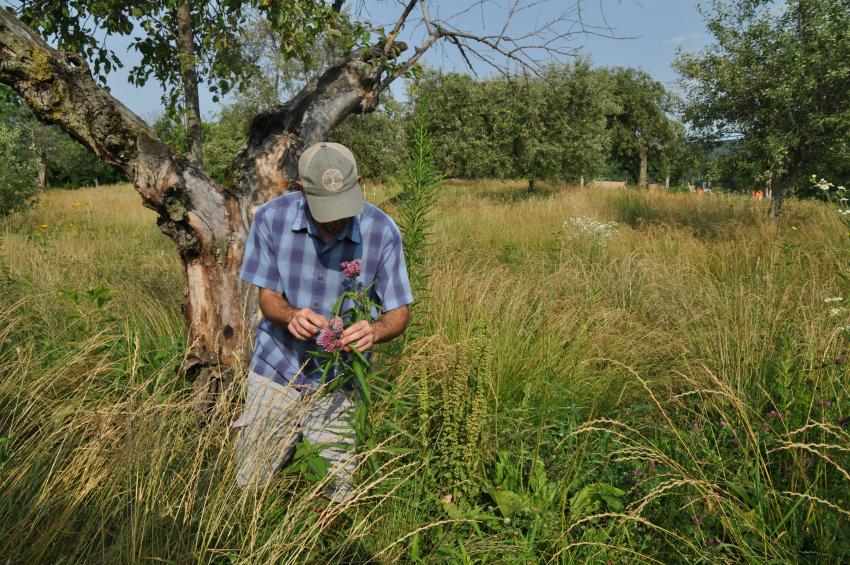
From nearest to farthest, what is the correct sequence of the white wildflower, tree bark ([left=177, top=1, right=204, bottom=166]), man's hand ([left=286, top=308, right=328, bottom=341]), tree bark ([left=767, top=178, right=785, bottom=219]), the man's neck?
1. man's hand ([left=286, top=308, right=328, bottom=341])
2. the man's neck
3. tree bark ([left=177, top=1, right=204, bottom=166])
4. the white wildflower
5. tree bark ([left=767, top=178, right=785, bottom=219])

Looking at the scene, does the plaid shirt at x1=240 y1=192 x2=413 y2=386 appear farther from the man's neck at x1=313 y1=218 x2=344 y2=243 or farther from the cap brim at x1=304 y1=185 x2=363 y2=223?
the cap brim at x1=304 y1=185 x2=363 y2=223

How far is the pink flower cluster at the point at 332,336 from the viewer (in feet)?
5.82

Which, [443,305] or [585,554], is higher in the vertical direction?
[443,305]

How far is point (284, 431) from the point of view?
2.13 metres

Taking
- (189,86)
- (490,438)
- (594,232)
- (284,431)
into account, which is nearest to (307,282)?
(284,431)

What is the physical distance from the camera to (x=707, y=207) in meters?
11.9

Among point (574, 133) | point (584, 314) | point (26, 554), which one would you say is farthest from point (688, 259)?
point (574, 133)

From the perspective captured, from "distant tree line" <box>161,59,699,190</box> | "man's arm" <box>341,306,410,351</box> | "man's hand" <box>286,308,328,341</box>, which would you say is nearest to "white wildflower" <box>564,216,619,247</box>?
"man's arm" <box>341,306,410,351</box>

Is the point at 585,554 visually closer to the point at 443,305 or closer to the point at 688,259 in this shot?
the point at 443,305

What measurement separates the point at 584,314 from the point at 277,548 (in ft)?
10.9

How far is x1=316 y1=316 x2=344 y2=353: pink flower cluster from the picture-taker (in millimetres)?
1773

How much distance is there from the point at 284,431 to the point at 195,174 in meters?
1.78

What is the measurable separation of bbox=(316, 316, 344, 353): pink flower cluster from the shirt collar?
1.84ft

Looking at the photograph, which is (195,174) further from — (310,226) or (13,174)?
(13,174)
